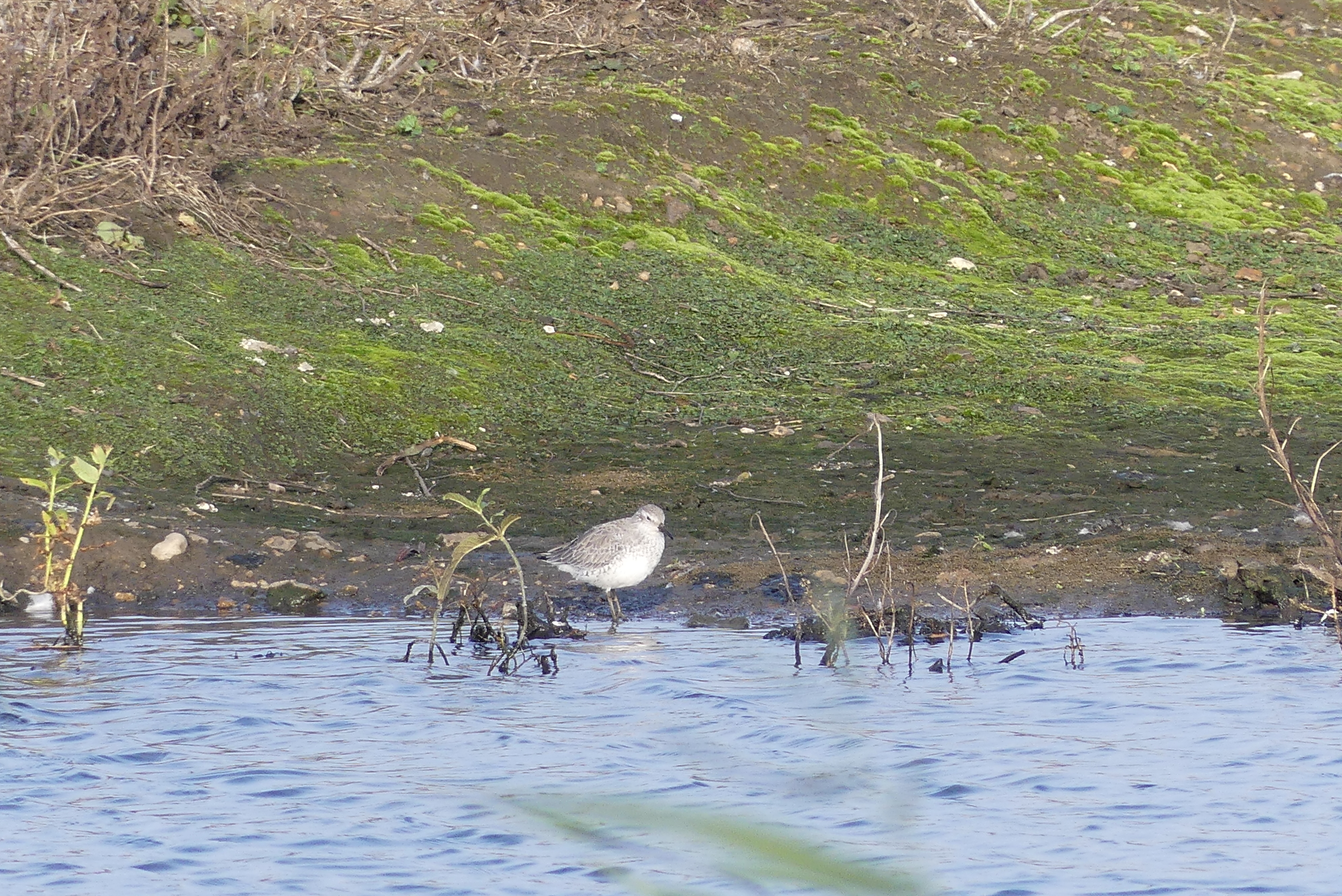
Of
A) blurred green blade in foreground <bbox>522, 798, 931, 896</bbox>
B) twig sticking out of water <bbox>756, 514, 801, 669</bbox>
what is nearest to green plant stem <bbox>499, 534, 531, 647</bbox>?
twig sticking out of water <bbox>756, 514, 801, 669</bbox>

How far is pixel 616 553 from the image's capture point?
23.7 feet

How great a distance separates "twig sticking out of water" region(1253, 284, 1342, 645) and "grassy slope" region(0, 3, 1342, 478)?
9.55 feet

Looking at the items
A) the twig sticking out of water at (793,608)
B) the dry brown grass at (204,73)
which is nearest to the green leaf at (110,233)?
the dry brown grass at (204,73)

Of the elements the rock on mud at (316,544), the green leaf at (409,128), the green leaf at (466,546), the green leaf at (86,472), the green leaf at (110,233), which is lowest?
the green leaf at (466,546)

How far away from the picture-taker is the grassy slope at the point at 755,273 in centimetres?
946

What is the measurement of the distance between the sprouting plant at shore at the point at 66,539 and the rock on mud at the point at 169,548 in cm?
31

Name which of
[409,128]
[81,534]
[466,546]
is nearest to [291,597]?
[81,534]

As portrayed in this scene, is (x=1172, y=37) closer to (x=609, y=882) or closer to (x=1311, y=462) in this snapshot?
(x=1311, y=462)

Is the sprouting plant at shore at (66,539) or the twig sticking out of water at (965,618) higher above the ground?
the sprouting plant at shore at (66,539)

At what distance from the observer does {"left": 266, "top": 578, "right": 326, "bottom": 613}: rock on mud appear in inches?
302

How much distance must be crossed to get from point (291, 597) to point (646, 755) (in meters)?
2.73

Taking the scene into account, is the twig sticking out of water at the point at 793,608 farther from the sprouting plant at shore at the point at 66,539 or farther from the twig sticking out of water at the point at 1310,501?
the sprouting plant at shore at the point at 66,539

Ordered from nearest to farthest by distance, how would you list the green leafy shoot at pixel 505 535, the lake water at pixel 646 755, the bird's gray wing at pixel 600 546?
1. the lake water at pixel 646 755
2. the green leafy shoot at pixel 505 535
3. the bird's gray wing at pixel 600 546

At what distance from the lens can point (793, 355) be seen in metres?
10.7
